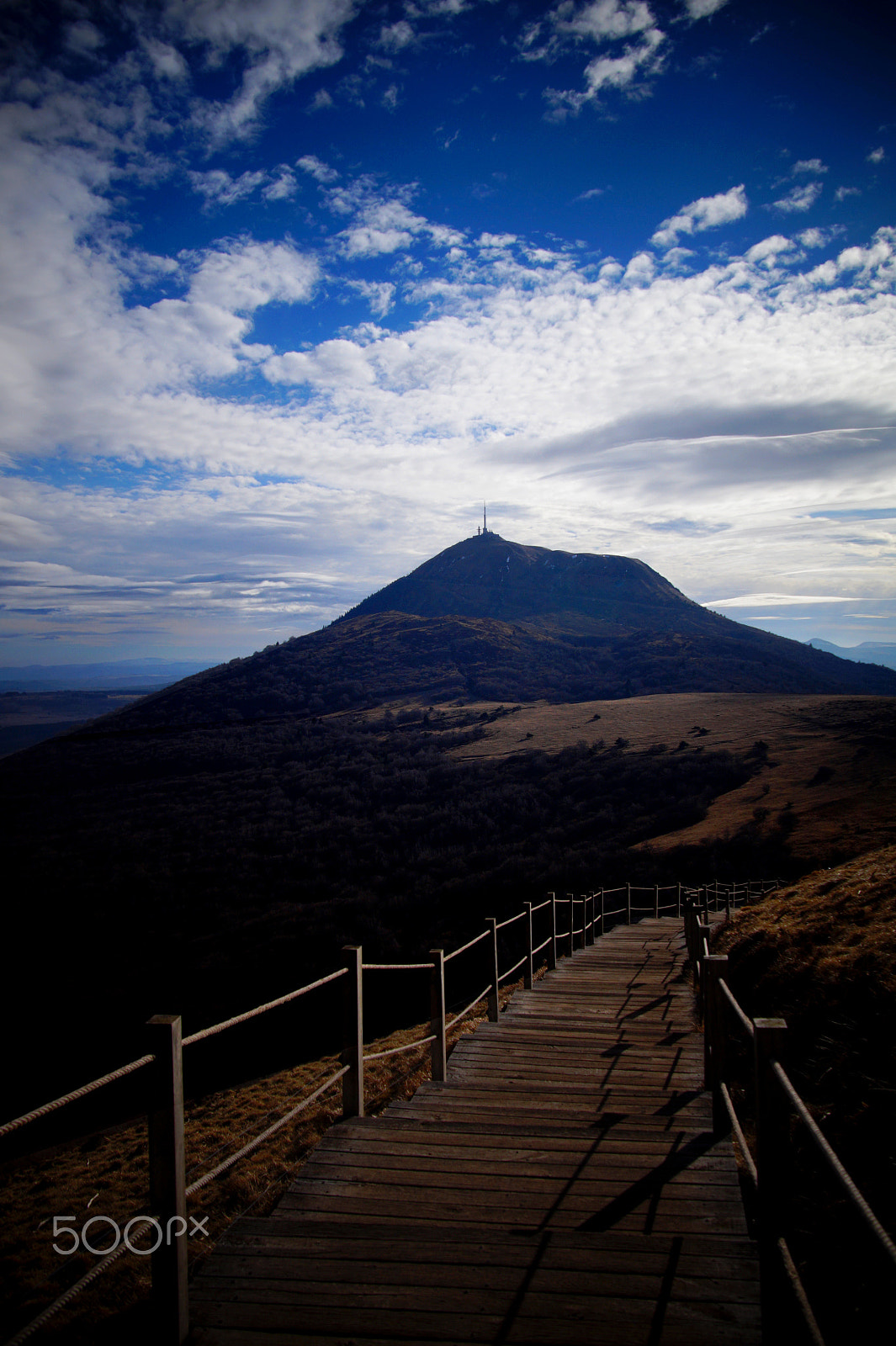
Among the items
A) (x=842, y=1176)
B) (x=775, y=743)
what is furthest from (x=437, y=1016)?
(x=775, y=743)

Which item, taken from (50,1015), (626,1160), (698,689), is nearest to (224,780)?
(50,1015)

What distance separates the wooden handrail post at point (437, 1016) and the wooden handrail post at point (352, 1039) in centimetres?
108

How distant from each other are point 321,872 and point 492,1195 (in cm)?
3277

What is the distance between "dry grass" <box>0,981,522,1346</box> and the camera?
465cm

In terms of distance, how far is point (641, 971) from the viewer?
10969 millimetres

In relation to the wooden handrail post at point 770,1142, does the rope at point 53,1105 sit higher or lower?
higher

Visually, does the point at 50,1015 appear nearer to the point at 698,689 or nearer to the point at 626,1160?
the point at 626,1160

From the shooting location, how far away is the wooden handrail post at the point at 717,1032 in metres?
4.06

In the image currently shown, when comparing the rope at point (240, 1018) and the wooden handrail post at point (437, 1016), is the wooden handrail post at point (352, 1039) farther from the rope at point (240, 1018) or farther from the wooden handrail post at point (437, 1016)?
the wooden handrail post at point (437, 1016)

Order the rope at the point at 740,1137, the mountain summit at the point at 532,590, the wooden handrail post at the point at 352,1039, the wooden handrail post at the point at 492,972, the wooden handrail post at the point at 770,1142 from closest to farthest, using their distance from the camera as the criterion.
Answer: the wooden handrail post at the point at 770,1142
the rope at the point at 740,1137
the wooden handrail post at the point at 352,1039
the wooden handrail post at the point at 492,972
the mountain summit at the point at 532,590

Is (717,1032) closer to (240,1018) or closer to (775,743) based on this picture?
(240,1018)

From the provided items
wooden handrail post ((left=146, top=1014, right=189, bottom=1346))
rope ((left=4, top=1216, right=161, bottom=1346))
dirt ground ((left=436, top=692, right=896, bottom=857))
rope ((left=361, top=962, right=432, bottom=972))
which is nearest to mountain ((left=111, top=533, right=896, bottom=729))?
dirt ground ((left=436, top=692, right=896, bottom=857))

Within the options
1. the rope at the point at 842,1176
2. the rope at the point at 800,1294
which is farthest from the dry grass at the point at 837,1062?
the rope at the point at 800,1294

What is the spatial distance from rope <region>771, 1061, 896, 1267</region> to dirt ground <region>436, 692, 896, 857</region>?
86.0 feet
